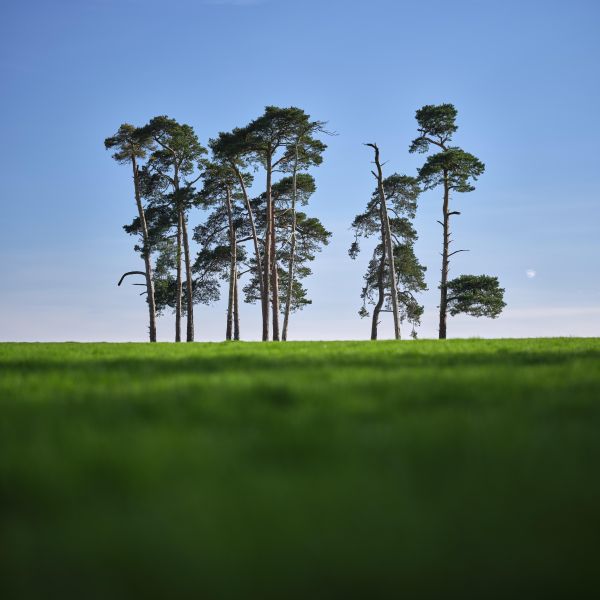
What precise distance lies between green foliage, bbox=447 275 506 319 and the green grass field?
1221 inches

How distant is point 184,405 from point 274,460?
6.74 feet

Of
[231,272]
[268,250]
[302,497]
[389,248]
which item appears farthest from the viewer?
[231,272]

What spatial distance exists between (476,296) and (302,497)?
113ft

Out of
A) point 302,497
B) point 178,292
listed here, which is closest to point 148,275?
point 178,292

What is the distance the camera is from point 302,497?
2953 millimetres

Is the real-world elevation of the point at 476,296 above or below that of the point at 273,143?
below

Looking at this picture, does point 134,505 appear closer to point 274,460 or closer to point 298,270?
point 274,460

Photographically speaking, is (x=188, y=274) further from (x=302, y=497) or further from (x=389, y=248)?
(x=302, y=497)

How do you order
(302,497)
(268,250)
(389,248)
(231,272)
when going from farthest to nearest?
1. (231,272)
2. (268,250)
3. (389,248)
4. (302,497)

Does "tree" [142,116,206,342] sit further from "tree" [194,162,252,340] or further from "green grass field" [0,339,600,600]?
"green grass field" [0,339,600,600]

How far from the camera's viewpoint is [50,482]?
3322 millimetres

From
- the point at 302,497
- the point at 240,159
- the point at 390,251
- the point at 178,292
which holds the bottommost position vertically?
the point at 302,497

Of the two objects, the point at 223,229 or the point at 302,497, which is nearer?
the point at 302,497

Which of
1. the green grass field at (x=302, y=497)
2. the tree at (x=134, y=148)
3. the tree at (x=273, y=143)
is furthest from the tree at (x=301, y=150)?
the green grass field at (x=302, y=497)
